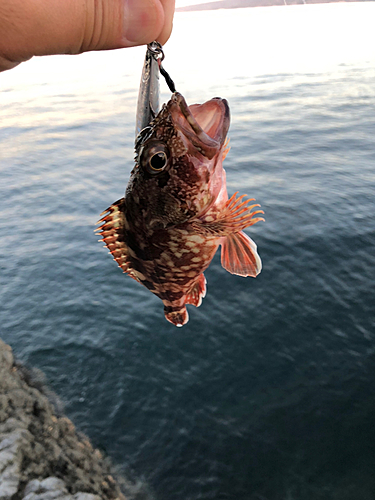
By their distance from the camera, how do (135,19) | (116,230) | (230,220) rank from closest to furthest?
(135,19)
(230,220)
(116,230)

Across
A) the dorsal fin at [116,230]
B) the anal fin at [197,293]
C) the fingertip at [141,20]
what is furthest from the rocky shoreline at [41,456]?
the fingertip at [141,20]

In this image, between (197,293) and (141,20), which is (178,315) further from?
(141,20)

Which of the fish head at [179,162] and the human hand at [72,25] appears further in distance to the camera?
the fish head at [179,162]

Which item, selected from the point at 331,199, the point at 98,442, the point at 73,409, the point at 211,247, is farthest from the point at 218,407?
the point at 331,199

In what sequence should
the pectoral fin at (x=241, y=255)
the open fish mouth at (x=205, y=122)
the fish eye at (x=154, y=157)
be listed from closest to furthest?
1. the open fish mouth at (x=205, y=122)
2. the fish eye at (x=154, y=157)
3. the pectoral fin at (x=241, y=255)

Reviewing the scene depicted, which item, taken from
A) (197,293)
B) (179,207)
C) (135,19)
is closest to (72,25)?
(135,19)

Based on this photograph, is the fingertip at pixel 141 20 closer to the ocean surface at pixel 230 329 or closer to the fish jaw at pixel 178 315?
the fish jaw at pixel 178 315
